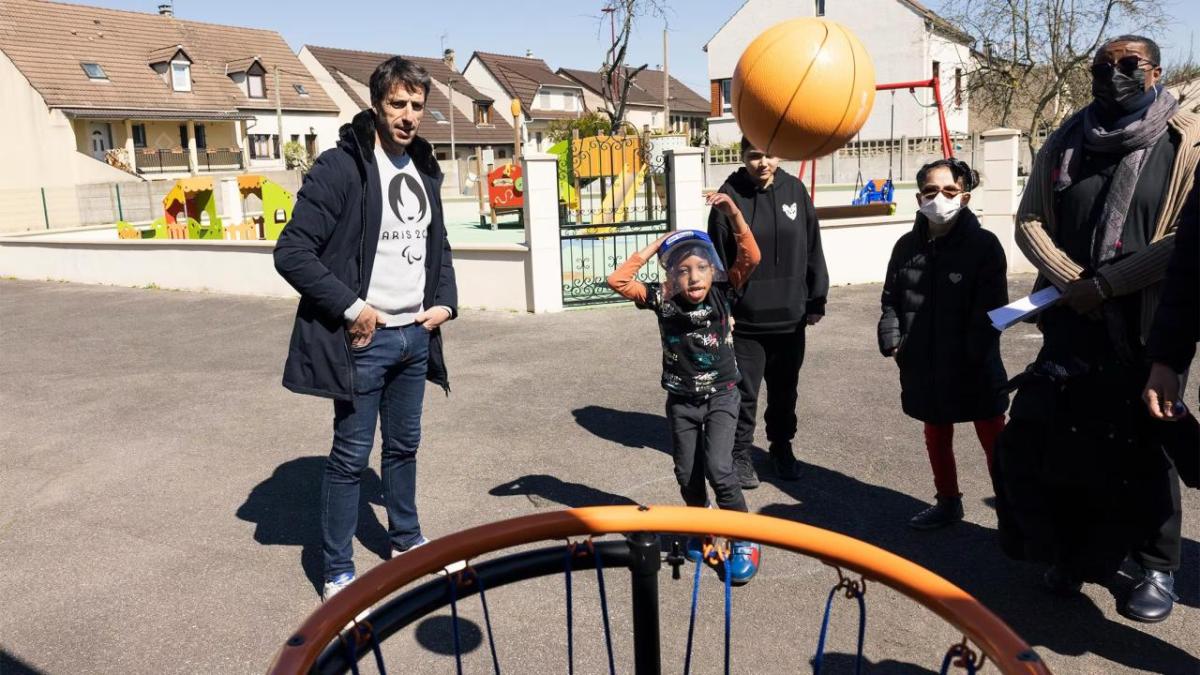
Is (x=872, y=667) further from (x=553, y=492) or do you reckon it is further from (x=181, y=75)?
(x=181, y=75)

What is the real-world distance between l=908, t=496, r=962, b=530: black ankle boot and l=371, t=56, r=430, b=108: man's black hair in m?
3.08

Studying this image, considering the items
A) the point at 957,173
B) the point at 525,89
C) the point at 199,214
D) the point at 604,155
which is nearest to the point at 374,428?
the point at 957,173

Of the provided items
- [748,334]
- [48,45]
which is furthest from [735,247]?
[48,45]

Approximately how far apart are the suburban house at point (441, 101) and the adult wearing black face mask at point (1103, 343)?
4778cm

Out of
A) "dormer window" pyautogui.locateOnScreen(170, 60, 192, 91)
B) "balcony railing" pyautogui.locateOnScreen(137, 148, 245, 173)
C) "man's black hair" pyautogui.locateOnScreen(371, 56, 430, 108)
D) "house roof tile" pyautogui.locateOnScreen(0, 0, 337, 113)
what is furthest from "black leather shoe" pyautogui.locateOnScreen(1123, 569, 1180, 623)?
"dormer window" pyautogui.locateOnScreen(170, 60, 192, 91)

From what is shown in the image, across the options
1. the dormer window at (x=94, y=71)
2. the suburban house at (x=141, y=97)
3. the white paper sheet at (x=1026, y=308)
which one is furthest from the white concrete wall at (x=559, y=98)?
the white paper sheet at (x=1026, y=308)

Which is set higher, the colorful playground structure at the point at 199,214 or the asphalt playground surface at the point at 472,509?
the colorful playground structure at the point at 199,214

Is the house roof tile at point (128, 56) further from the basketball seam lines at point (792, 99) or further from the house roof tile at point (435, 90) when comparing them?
the basketball seam lines at point (792, 99)

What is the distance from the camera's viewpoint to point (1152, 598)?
140 inches

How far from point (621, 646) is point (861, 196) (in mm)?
20200

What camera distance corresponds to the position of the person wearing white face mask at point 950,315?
426cm

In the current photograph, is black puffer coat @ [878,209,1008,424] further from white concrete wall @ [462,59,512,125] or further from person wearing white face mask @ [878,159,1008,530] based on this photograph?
white concrete wall @ [462,59,512,125]

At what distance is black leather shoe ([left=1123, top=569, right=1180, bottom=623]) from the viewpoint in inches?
138

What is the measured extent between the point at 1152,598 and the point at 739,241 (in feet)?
7.40
